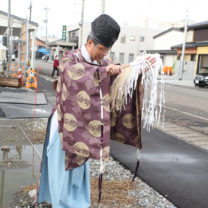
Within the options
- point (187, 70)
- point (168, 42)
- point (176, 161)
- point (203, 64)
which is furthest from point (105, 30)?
point (168, 42)

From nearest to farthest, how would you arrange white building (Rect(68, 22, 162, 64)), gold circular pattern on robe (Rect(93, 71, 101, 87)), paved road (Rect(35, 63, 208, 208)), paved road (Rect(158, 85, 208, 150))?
1. gold circular pattern on robe (Rect(93, 71, 101, 87))
2. paved road (Rect(35, 63, 208, 208))
3. paved road (Rect(158, 85, 208, 150))
4. white building (Rect(68, 22, 162, 64))

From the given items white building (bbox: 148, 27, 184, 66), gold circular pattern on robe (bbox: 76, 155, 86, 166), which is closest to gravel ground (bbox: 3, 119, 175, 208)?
gold circular pattern on robe (bbox: 76, 155, 86, 166)

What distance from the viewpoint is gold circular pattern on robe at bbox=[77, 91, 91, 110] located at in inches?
76.4

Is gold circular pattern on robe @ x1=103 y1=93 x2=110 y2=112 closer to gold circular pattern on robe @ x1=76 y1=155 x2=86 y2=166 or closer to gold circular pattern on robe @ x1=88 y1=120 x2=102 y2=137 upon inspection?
gold circular pattern on robe @ x1=88 y1=120 x2=102 y2=137

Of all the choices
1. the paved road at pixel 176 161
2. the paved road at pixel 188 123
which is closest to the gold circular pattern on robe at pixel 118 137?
the paved road at pixel 176 161

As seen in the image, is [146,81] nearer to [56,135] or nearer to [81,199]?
[56,135]

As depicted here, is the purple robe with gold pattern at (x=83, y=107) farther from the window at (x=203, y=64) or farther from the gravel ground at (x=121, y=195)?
the window at (x=203, y=64)

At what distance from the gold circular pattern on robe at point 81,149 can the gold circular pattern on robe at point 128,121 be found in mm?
479

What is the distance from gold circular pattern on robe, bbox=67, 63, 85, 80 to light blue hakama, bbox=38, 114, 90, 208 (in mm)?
579

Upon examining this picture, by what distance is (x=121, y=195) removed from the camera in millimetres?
3049

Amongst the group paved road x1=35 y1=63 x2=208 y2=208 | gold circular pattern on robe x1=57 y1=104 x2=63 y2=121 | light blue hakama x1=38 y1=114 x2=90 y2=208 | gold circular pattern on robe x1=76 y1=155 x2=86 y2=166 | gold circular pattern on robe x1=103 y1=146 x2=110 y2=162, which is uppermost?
gold circular pattern on robe x1=57 y1=104 x2=63 y2=121

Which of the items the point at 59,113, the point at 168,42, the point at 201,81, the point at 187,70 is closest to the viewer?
the point at 59,113

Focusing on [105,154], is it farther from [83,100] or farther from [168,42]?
[168,42]

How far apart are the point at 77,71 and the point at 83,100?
0.67ft
